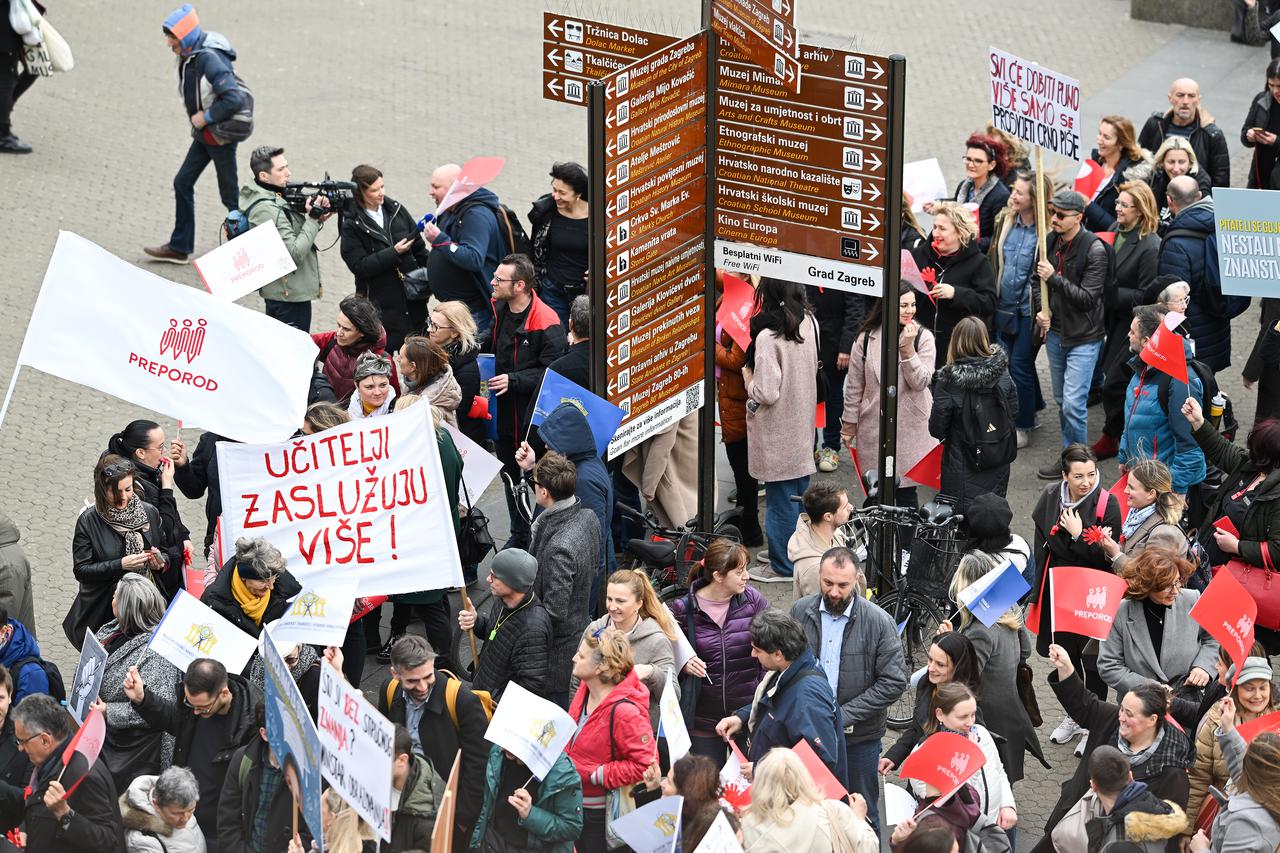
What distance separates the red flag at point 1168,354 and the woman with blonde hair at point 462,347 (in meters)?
4.02

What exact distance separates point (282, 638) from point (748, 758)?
2.13 m

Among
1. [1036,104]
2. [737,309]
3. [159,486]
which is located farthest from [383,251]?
[1036,104]

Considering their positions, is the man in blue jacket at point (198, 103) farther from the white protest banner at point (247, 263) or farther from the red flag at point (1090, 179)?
the red flag at point (1090, 179)

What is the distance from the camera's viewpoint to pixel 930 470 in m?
11.1

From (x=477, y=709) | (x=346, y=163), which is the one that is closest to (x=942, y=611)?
(x=477, y=709)

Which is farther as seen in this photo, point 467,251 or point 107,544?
point 467,251

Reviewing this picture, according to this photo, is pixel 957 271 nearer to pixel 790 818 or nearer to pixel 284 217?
pixel 284 217

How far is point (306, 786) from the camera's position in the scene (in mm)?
6438

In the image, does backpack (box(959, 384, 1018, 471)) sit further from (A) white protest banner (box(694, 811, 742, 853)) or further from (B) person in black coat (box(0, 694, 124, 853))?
(B) person in black coat (box(0, 694, 124, 853))

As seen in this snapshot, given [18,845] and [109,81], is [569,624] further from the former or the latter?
[109,81]

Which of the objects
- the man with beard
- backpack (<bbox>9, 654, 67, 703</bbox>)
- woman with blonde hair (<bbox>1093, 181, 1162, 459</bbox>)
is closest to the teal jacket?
the man with beard

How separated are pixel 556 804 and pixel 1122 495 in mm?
4614

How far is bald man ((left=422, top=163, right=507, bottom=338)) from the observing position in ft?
40.2

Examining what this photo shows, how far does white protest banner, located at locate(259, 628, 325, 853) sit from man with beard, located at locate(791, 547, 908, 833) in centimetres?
251
